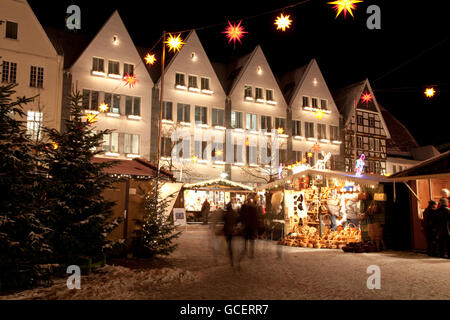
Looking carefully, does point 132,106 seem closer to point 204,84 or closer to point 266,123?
point 204,84

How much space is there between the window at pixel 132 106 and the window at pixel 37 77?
6032 millimetres

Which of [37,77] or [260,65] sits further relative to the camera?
[260,65]

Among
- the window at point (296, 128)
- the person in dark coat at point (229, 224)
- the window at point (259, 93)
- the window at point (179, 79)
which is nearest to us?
the person in dark coat at point (229, 224)

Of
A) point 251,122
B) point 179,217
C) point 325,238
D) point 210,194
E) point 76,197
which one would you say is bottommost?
point 325,238

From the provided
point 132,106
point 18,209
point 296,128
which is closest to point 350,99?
point 296,128

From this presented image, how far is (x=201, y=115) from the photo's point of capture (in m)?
33.3

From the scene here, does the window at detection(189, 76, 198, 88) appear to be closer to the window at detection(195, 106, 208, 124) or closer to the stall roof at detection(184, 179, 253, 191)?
the window at detection(195, 106, 208, 124)

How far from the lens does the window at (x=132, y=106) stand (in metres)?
30.7

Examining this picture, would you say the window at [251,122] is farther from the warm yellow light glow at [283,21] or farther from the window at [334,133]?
the warm yellow light glow at [283,21]

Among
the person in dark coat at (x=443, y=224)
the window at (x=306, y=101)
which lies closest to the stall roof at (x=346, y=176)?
the person in dark coat at (x=443, y=224)

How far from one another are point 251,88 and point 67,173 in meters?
28.7

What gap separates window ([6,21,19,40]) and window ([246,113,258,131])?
61.7ft

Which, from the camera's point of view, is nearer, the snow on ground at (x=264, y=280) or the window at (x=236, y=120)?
the snow on ground at (x=264, y=280)

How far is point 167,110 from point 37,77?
9516mm
